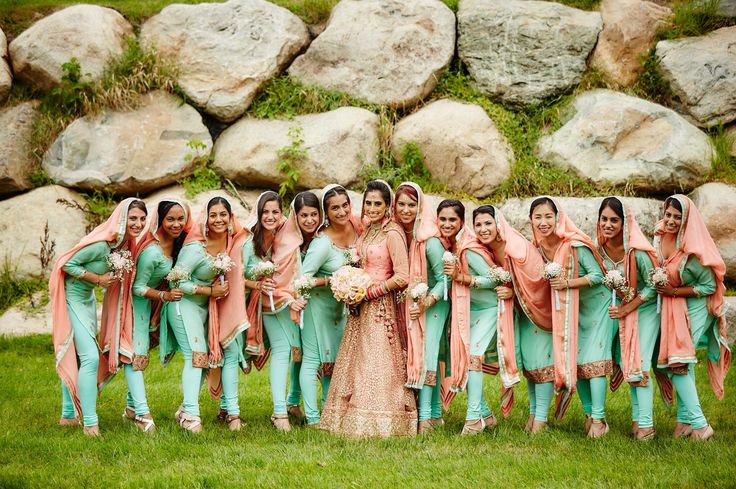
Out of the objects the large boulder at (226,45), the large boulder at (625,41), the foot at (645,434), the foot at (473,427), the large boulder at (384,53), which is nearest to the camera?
the foot at (645,434)

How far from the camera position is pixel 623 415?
831 cm

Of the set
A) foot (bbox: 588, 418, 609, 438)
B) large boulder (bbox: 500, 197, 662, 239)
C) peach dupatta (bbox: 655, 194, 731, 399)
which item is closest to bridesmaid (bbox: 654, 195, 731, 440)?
peach dupatta (bbox: 655, 194, 731, 399)

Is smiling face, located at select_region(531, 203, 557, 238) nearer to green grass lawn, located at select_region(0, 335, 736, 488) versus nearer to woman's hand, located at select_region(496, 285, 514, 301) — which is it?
woman's hand, located at select_region(496, 285, 514, 301)

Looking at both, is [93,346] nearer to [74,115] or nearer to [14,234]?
[14,234]

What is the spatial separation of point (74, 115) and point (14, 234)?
2.25 m

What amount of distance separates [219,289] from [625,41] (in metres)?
9.09

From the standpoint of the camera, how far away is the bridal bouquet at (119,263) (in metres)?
7.17

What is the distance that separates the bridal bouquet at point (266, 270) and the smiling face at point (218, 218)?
0.49 metres

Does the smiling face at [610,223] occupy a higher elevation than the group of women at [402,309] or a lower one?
higher

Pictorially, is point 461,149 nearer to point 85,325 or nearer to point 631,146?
point 631,146

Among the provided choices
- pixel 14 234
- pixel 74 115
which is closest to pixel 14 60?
pixel 74 115

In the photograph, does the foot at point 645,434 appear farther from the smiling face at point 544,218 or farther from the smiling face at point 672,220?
the smiling face at point 544,218

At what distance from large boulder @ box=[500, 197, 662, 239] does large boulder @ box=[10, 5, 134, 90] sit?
696cm

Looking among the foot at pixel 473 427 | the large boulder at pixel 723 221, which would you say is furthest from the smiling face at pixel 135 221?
the large boulder at pixel 723 221
